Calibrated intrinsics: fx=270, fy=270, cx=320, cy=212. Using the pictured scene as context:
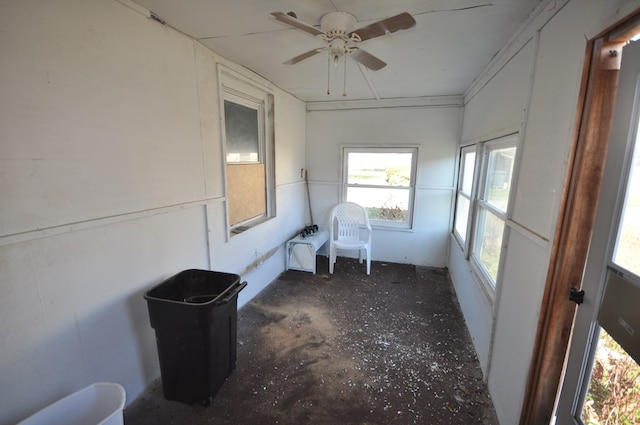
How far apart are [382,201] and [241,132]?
93.7 inches

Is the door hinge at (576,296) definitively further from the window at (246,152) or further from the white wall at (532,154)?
the window at (246,152)

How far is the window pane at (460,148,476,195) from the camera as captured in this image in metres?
3.18

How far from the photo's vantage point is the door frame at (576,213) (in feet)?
3.29

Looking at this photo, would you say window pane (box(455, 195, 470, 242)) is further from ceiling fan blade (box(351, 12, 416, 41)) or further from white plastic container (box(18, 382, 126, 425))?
white plastic container (box(18, 382, 126, 425))

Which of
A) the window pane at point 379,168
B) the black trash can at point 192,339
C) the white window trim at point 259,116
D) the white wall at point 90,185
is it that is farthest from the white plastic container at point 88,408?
the window pane at point 379,168

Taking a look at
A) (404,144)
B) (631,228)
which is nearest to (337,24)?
(631,228)

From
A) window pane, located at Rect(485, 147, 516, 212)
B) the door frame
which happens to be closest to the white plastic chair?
window pane, located at Rect(485, 147, 516, 212)

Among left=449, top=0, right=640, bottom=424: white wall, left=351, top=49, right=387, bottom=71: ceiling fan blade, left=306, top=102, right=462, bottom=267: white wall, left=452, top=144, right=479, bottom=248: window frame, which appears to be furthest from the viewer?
left=306, top=102, right=462, bottom=267: white wall

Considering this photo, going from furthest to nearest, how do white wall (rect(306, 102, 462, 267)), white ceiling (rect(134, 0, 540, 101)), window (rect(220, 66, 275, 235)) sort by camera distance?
1. white wall (rect(306, 102, 462, 267))
2. window (rect(220, 66, 275, 235))
3. white ceiling (rect(134, 0, 540, 101))

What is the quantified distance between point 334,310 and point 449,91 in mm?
2959

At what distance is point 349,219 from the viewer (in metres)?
4.21

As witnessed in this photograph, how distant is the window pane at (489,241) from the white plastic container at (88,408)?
7.74 ft

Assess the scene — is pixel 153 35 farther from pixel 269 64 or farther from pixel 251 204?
pixel 251 204

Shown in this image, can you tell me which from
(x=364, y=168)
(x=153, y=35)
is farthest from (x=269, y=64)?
(x=364, y=168)
